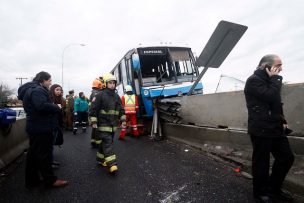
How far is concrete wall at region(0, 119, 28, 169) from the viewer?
562cm

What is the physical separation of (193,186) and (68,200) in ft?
5.92

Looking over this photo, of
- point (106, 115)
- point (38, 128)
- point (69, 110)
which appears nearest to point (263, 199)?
point (106, 115)

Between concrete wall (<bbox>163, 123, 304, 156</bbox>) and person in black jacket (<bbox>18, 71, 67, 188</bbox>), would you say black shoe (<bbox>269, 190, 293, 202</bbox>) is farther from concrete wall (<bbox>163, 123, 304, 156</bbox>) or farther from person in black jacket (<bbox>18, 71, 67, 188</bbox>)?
person in black jacket (<bbox>18, 71, 67, 188</bbox>)

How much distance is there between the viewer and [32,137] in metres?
4.21

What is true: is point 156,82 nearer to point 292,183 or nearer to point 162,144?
point 162,144

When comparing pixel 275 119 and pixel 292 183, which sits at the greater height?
pixel 275 119

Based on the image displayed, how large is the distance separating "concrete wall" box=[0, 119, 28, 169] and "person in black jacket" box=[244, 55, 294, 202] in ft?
15.4

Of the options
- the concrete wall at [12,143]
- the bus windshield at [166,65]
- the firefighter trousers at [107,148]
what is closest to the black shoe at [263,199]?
the firefighter trousers at [107,148]

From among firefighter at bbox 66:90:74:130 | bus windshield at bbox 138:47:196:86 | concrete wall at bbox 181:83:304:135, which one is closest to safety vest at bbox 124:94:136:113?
bus windshield at bbox 138:47:196:86

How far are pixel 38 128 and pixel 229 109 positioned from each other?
3.75 meters

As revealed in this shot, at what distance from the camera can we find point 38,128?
4.14 metres

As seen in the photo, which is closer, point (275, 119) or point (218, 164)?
point (275, 119)

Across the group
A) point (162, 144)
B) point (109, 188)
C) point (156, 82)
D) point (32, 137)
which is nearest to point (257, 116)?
point (109, 188)

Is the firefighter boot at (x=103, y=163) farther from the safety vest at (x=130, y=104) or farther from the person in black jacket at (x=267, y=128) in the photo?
the safety vest at (x=130, y=104)
